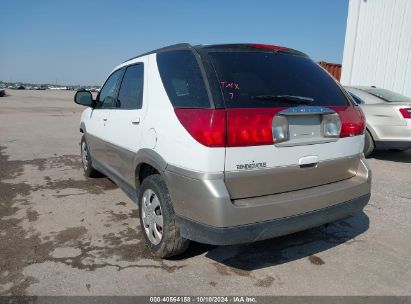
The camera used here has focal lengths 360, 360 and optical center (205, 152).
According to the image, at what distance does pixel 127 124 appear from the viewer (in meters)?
3.63

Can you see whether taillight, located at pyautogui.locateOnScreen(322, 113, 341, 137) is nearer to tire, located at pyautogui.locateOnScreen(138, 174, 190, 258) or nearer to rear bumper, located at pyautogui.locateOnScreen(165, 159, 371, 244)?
rear bumper, located at pyautogui.locateOnScreen(165, 159, 371, 244)

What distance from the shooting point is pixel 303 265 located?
10.1ft

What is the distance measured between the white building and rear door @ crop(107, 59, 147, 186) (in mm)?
11088

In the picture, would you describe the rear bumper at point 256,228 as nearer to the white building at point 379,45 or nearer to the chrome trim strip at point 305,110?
the chrome trim strip at point 305,110

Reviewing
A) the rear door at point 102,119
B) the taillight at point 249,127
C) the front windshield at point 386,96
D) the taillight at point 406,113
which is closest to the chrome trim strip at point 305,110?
the taillight at point 249,127

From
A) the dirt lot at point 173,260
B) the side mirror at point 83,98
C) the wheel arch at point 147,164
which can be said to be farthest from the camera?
the side mirror at point 83,98

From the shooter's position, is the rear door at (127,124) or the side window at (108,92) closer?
the rear door at (127,124)

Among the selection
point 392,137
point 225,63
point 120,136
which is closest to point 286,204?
point 225,63

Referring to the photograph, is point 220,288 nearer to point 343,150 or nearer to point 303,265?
point 303,265

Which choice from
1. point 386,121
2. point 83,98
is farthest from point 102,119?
point 386,121

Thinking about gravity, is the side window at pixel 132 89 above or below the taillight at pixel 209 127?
above

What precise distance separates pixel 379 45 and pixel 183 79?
495 inches

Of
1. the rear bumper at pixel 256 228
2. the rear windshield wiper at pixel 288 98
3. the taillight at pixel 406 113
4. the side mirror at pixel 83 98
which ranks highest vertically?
the rear windshield wiper at pixel 288 98

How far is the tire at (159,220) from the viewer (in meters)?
2.89
